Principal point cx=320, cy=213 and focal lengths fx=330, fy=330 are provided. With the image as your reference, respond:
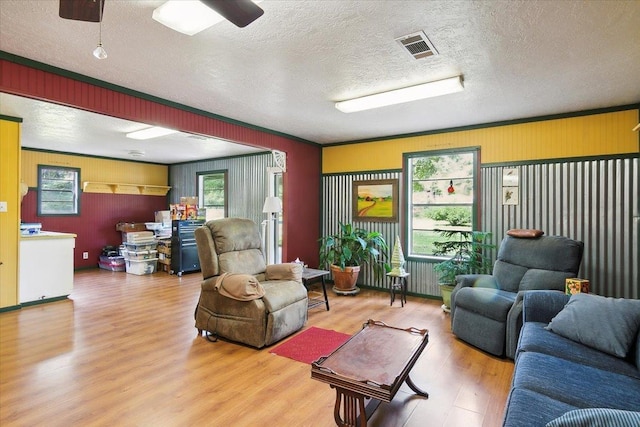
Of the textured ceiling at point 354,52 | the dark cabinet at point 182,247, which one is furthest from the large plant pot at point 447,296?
the dark cabinet at point 182,247

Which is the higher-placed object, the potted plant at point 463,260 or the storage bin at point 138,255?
the potted plant at point 463,260

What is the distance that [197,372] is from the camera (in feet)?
8.62

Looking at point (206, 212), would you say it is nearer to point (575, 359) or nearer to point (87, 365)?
point (87, 365)

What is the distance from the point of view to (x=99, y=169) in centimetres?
736

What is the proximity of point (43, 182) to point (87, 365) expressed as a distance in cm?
559

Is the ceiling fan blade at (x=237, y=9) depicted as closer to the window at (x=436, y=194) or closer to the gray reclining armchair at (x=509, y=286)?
the gray reclining armchair at (x=509, y=286)

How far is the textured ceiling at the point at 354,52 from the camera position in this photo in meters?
2.01

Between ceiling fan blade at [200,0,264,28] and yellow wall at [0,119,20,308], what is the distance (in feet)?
14.6

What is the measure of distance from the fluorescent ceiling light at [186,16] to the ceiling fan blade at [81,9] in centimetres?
58

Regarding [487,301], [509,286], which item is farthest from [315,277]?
[509,286]

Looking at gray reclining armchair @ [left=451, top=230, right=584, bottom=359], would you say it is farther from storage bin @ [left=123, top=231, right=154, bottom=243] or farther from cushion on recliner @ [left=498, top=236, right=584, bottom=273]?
storage bin @ [left=123, top=231, right=154, bottom=243]

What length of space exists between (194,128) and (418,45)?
271 cm

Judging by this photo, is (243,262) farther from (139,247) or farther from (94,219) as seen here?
(94,219)

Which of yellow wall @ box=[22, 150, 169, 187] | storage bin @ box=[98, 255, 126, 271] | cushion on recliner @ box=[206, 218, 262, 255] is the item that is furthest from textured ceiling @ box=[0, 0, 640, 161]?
storage bin @ box=[98, 255, 126, 271]
